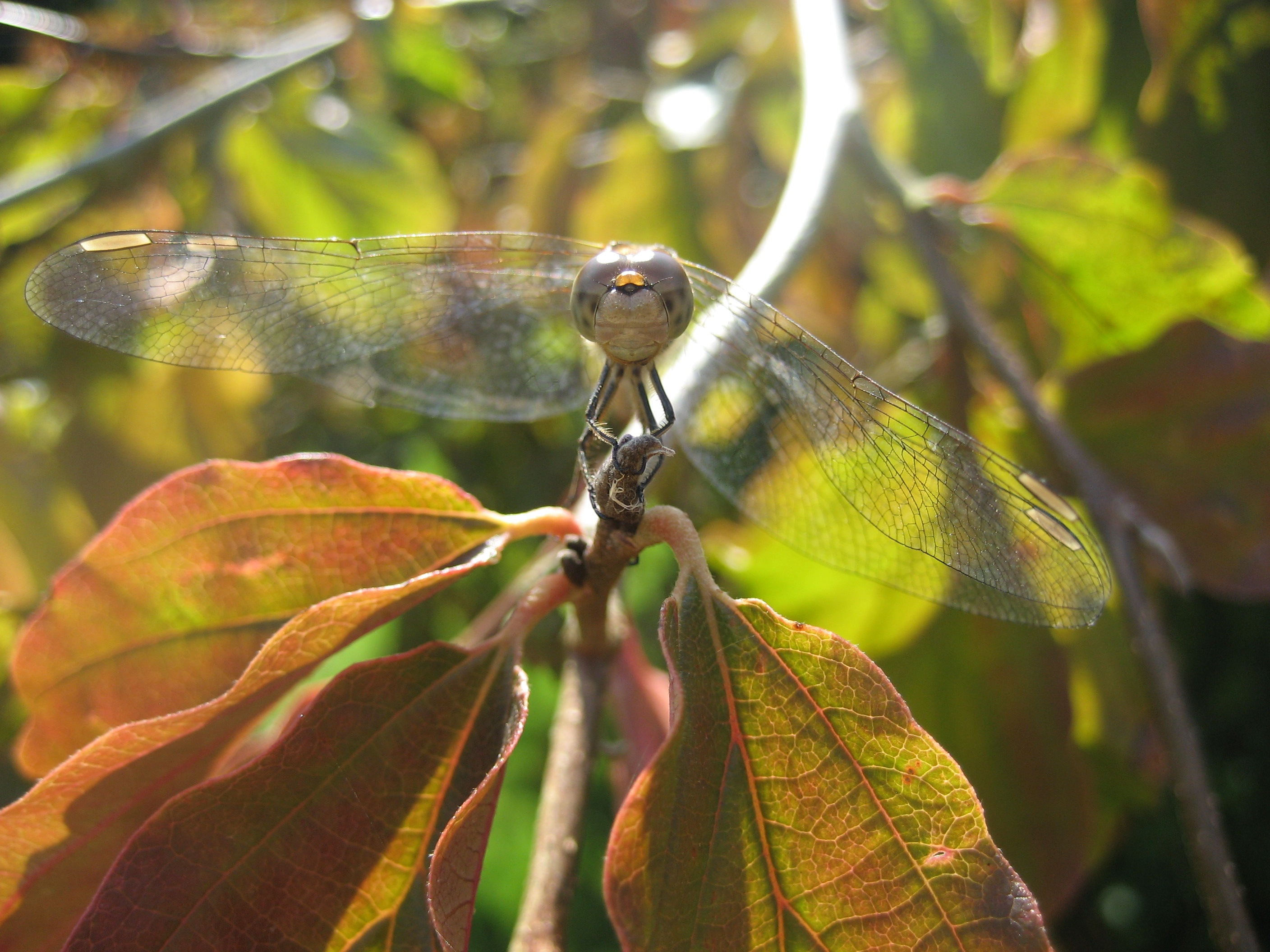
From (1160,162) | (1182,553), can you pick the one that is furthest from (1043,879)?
(1160,162)

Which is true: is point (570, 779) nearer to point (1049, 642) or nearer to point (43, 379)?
point (1049, 642)

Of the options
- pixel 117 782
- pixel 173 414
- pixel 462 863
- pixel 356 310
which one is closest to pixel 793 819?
pixel 462 863

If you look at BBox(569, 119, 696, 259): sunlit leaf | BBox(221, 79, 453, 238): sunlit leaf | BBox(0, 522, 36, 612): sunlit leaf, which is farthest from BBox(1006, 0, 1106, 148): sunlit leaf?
BBox(0, 522, 36, 612): sunlit leaf

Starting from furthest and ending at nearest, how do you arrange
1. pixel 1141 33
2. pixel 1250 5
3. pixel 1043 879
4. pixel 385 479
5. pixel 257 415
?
pixel 257 415
pixel 1141 33
pixel 1250 5
pixel 1043 879
pixel 385 479

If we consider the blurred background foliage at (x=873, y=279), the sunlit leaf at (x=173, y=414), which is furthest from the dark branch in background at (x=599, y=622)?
the sunlit leaf at (x=173, y=414)

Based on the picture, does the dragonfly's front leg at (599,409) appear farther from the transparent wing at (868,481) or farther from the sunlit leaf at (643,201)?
the sunlit leaf at (643,201)

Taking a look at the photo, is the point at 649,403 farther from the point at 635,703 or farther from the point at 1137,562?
the point at 1137,562
